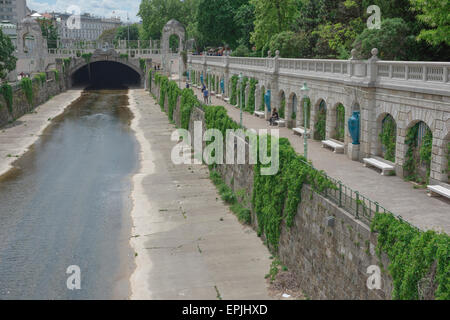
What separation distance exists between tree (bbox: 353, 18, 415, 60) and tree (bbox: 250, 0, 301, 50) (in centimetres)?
2698

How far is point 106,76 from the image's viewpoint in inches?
5315

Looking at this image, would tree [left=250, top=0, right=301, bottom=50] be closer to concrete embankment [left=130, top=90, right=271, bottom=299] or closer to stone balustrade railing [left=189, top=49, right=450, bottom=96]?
stone balustrade railing [left=189, top=49, right=450, bottom=96]

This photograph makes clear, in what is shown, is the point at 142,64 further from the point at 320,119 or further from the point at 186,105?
the point at 320,119

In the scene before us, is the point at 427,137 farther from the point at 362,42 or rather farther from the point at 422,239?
the point at 362,42

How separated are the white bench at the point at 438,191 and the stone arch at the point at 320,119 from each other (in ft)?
46.1

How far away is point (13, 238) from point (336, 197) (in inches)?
732

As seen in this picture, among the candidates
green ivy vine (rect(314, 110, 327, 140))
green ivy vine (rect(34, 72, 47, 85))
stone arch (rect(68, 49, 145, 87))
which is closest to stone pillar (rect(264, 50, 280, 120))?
green ivy vine (rect(314, 110, 327, 140))

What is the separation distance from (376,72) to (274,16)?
1578 inches

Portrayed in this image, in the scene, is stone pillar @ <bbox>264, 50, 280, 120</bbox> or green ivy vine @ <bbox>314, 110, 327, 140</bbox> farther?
stone pillar @ <bbox>264, 50, 280, 120</bbox>

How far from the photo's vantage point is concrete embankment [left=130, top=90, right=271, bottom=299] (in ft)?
74.1

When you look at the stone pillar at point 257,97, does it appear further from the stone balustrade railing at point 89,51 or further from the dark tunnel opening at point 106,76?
the dark tunnel opening at point 106,76

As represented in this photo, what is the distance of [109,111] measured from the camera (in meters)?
81.6

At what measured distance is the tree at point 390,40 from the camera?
3778 cm
